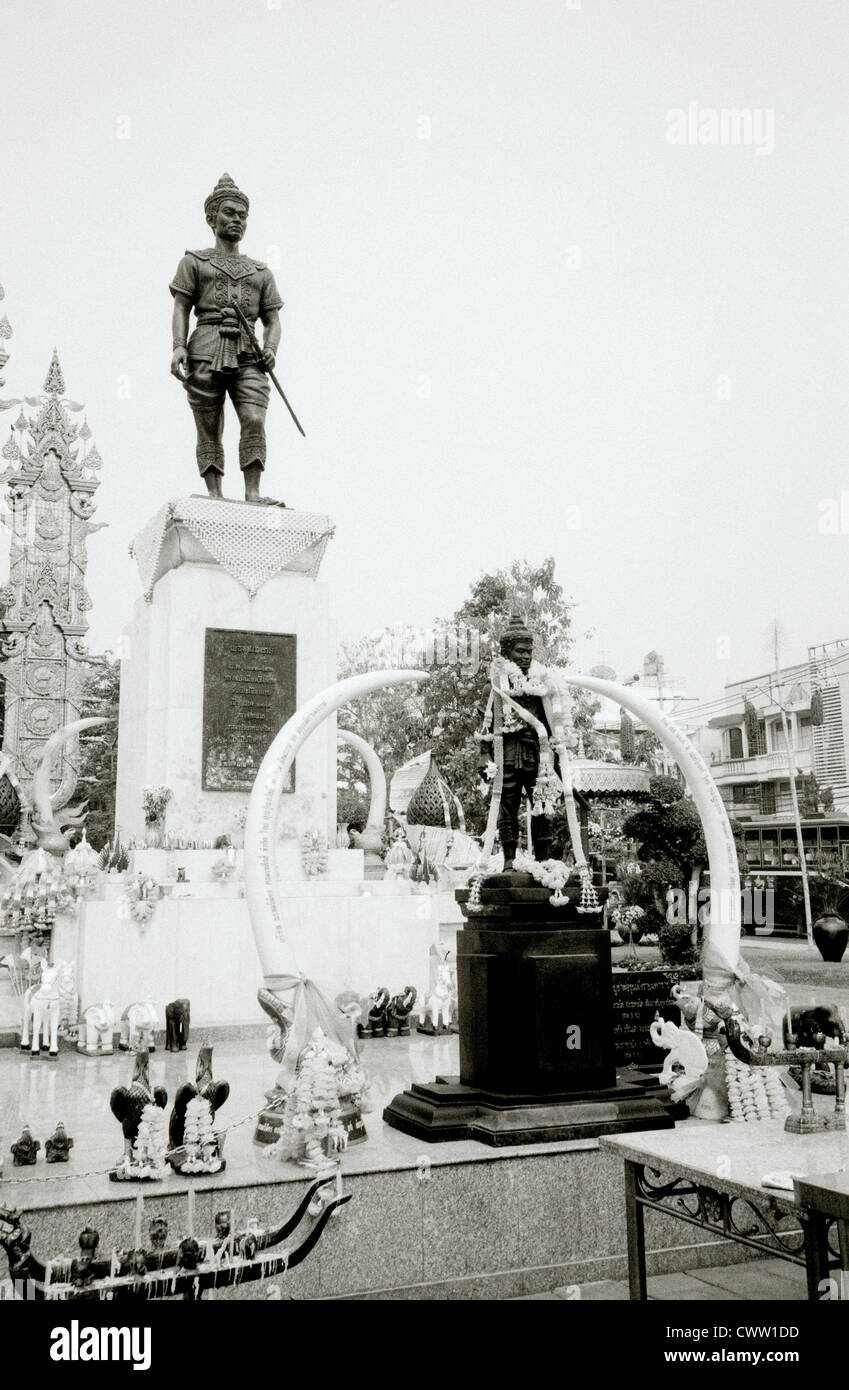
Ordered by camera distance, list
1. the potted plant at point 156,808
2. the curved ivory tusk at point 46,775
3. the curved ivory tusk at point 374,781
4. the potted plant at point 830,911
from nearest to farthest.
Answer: the potted plant at point 156,808, the curved ivory tusk at point 46,775, the curved ivory tusk at point 374,781, the potted plant at point 830,911

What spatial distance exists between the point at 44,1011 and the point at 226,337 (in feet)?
27.9

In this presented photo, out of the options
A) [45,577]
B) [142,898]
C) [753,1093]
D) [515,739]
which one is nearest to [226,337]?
[142,898]

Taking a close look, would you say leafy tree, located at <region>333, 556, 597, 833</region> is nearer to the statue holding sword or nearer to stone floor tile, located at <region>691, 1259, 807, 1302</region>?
the statue holding sword

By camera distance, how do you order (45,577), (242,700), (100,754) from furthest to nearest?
1. (45,577)
2. (100,754)
3. (242,700)

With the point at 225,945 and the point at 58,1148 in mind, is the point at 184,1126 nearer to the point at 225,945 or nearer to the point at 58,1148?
the point at 58,1148

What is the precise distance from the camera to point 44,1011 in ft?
34.5

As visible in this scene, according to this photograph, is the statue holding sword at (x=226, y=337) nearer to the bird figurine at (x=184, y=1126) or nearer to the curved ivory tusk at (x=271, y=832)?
the curved ivory tusk at (x=271, y=832)

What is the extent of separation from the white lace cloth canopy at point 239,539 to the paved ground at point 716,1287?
9403 millimetres

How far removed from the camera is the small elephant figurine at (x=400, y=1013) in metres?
11.7
